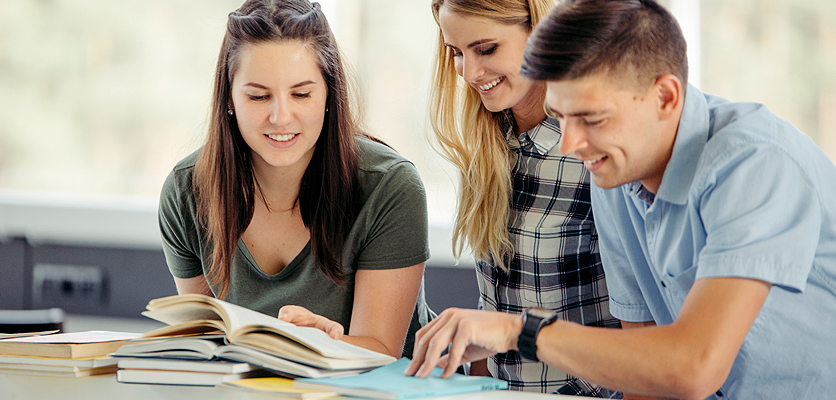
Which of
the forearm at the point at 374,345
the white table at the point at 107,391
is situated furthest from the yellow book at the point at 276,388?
the forearm at the point at 374,345

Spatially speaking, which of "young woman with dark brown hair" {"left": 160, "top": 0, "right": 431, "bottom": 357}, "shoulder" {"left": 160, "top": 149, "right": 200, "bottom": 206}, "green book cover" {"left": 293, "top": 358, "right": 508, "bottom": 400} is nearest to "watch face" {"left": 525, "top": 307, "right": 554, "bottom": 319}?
"green book cover" {"left": 293, "top": 358, "right": 508, "bottom": 400}

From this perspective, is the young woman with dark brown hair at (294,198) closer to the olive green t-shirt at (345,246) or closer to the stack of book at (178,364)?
the olive green t-shirt at (345,246)

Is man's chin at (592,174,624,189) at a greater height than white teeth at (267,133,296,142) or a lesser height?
lesser

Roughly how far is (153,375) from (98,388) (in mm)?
102

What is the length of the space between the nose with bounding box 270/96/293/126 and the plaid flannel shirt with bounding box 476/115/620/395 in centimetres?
49

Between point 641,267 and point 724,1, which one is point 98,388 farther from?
point 724,1

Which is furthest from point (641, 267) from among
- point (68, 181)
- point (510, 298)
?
point (68, 181)

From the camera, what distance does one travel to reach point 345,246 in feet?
4.78

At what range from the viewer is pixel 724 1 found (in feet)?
7.83

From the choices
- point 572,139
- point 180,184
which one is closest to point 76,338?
point 180,184

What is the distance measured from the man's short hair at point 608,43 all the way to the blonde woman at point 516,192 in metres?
0.39

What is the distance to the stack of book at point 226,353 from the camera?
91 cm

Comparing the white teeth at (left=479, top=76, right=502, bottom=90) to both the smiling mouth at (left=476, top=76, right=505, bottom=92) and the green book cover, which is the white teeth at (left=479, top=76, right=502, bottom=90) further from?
the green book cover

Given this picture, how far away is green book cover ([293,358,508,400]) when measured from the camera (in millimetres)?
857
